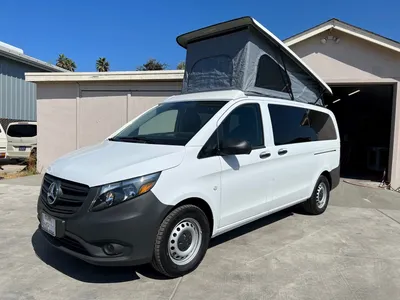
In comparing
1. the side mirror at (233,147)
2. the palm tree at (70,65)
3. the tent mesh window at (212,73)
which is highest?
the palm tree at (70,65)

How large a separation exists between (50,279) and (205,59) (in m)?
3.96

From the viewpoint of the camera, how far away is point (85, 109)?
1088 cm

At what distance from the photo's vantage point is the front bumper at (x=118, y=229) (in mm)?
3145

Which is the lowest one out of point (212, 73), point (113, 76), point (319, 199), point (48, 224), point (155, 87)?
point (319, 199)

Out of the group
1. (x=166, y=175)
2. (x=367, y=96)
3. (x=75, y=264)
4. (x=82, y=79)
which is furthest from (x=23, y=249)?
(x=367, y=96)

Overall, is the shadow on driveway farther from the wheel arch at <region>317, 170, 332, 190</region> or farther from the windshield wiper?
the wheel arch at <region>317, 170, 332, 190</region>

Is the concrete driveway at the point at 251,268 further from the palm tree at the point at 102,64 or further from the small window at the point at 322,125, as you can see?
the palm tree at the point at 102,64

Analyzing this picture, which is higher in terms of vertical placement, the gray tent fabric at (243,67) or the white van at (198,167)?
the gray tent fabric at (243,67)

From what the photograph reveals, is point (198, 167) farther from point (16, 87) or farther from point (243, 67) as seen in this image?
point (16, 87)

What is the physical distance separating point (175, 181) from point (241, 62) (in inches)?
105

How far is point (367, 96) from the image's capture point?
14.1 m

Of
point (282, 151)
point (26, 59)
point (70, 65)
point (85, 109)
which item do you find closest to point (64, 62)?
point (70, 65)

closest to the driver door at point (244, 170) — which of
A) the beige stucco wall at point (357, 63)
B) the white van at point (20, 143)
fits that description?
the beige stucco wall at point (357, 63)

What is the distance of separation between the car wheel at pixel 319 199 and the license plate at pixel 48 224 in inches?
165
